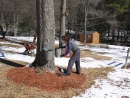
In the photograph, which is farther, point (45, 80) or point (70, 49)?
point (70, 49)

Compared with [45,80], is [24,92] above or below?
below

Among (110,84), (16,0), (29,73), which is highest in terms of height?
(16,0)

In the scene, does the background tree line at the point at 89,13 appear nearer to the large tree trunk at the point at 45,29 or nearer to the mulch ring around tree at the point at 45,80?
the large tree trunk at the point at 45,29

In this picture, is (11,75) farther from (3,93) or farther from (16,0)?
(16,0)

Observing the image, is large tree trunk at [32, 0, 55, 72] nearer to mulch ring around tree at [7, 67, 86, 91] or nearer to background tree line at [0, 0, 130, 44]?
mulch ring around tree at [7, 67, 86, 91]

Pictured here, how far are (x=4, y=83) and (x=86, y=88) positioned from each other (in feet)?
8.61

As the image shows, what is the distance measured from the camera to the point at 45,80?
6.96 m

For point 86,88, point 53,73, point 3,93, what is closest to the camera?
point 3,93

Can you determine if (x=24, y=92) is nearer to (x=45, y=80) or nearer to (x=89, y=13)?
(x=45, y=80)

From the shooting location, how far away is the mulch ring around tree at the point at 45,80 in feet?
22.2

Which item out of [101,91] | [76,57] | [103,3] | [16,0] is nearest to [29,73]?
[76,57]

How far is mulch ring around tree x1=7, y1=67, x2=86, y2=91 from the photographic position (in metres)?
6.76

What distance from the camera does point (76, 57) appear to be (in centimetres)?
799

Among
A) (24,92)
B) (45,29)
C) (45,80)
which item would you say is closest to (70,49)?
(45,29)
